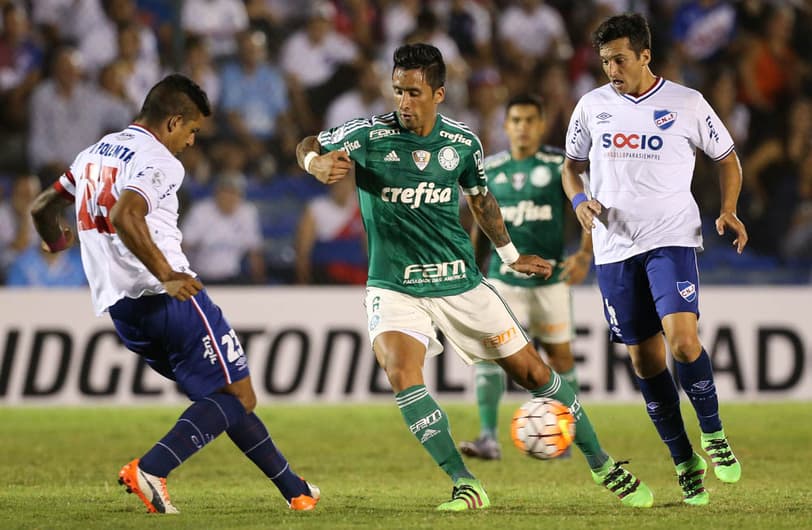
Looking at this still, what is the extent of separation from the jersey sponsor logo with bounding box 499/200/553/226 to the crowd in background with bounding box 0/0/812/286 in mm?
3662

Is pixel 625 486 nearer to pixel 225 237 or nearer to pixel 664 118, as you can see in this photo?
pixel 664 118

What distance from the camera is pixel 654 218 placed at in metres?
6.99

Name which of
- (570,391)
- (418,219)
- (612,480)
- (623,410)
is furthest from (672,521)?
(623,410)

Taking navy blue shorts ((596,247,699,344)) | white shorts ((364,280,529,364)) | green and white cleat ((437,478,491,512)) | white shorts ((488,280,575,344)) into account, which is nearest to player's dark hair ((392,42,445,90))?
white shorts ((364,280,529,364))

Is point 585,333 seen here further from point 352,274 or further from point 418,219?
point 418,219

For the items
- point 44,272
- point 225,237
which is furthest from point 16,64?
point 225,237

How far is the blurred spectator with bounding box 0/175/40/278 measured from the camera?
42.7 feet

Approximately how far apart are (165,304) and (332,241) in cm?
712

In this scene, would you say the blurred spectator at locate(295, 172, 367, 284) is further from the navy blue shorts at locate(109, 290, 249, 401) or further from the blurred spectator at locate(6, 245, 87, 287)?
the navy blue shorts at locate(109, 290, 249, 401)

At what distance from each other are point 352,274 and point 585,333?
2508 millimetres

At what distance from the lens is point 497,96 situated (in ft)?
49.9

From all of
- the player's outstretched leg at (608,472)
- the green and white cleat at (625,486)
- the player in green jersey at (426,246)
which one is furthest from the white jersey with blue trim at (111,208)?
the green and white cleat at (625,486)

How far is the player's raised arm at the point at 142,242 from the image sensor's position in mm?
6035

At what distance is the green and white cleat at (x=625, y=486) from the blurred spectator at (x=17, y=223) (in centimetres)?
795
